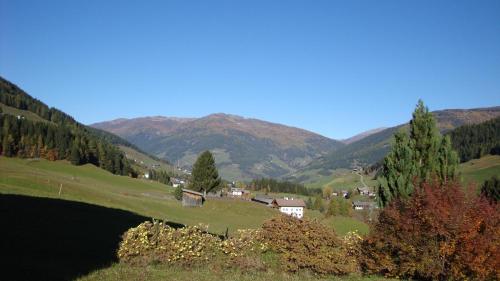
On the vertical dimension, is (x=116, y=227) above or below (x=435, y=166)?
below

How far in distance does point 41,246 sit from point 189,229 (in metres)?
6.98

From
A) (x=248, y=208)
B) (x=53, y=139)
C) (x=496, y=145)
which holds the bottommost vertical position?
(x=248, y=208)

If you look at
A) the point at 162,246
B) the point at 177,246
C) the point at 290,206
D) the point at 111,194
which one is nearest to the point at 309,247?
the point at 177,246

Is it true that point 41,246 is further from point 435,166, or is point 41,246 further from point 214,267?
point 435,166

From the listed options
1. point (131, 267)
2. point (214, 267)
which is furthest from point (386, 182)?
point (131, 267)

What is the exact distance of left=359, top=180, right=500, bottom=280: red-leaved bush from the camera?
16.3 metres

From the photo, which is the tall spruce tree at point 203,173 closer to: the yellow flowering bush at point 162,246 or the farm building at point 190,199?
the farm building at point 190,199

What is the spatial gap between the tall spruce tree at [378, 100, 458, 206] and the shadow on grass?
2004 centimetres

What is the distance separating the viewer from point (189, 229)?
19094 mm

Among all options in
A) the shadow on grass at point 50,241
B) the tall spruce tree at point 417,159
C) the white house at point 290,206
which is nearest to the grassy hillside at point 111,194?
the shadow on grass at point 50,241

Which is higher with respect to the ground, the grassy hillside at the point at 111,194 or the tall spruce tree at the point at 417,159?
the tall spruce tree at the point at 417,159

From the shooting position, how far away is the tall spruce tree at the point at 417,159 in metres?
29.3

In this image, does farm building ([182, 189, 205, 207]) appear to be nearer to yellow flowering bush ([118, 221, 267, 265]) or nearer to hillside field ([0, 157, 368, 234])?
hillside field ([0, 157, 368, 234])

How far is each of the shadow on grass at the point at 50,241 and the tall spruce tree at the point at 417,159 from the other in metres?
20.0
